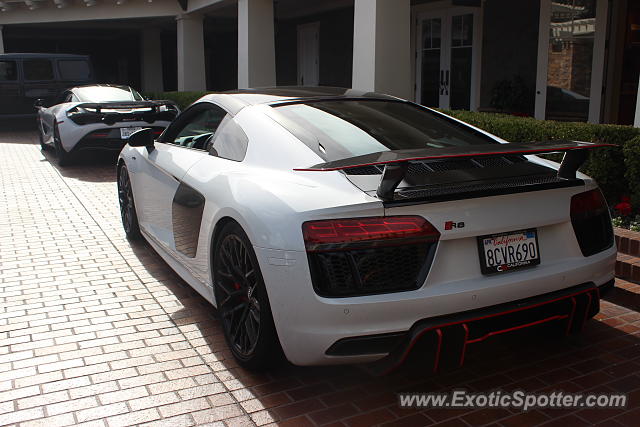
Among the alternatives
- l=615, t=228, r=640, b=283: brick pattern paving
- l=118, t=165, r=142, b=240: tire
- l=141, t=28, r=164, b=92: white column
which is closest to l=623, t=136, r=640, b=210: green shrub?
l=615, t=228, r=640, b=283: brick pattern paving

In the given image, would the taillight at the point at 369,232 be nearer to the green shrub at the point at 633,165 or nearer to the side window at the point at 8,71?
the green shrub at the point at 633,165

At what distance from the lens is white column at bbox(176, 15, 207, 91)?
1711 cm

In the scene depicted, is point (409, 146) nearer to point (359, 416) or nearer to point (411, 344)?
point (411, 344)

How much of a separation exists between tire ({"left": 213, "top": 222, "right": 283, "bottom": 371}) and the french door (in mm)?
10572

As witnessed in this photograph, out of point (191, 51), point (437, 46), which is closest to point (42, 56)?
point (191, 51)

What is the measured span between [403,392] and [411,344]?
57 cm

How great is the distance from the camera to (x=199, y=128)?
185 inches

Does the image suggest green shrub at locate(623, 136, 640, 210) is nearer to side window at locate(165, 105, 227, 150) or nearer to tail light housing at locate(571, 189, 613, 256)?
tail light housing at locate(571, 189, 613, 256)

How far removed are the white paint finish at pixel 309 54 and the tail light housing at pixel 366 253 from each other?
53.6ft

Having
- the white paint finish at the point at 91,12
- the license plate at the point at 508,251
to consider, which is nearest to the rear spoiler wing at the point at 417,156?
the license plate at the point at 508,251

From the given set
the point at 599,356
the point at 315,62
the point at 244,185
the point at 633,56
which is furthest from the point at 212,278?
the point at 315,62

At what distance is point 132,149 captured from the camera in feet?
18.1

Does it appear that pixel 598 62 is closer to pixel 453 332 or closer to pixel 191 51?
pixel 453 332

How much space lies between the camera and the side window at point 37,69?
1499cm
